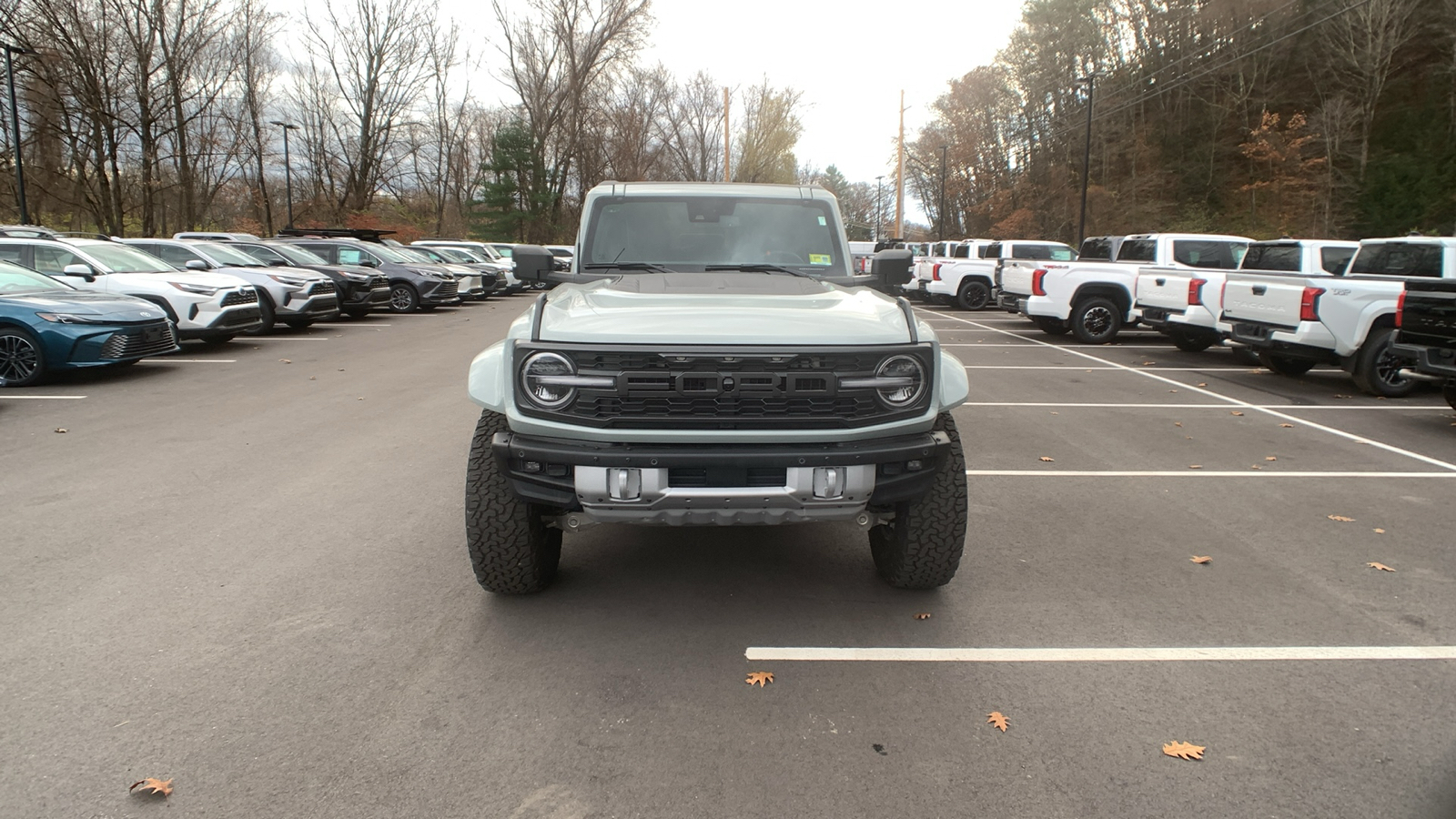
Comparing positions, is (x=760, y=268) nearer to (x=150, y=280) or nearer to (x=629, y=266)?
(x=629, y=266)

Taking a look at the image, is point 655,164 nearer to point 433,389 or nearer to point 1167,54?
point 1167,54

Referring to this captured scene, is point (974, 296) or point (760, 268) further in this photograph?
point (974, 296)

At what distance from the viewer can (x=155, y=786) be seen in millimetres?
2703

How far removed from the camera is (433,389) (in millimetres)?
10383

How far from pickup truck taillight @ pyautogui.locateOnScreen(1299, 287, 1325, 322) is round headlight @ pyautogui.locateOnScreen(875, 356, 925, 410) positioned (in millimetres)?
8823

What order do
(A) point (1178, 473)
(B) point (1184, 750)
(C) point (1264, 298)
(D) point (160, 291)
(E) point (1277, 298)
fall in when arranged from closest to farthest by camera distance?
(B) point (1184, 750), (A) point (1178, 473), (E) point (1277, 298), (C) point (1264, 298), (D) point (160, 291)

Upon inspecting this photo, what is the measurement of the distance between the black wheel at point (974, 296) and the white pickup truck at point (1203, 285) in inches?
352

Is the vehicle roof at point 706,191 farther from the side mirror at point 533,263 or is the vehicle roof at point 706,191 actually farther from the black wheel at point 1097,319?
the black wheel at point 1097,319

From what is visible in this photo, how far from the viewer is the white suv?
491 inches

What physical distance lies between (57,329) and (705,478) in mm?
10007

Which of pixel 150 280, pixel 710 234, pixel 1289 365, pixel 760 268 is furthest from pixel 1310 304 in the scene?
pixel 150 280

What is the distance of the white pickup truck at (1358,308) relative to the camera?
10.0 meters

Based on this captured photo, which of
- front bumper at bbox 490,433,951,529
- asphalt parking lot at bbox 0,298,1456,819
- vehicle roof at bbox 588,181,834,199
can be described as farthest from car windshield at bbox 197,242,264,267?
front bumper at bbox 490,433,951,529

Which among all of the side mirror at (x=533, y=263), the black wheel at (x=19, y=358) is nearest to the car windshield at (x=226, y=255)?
the black wheel at (x=19, y=358)
